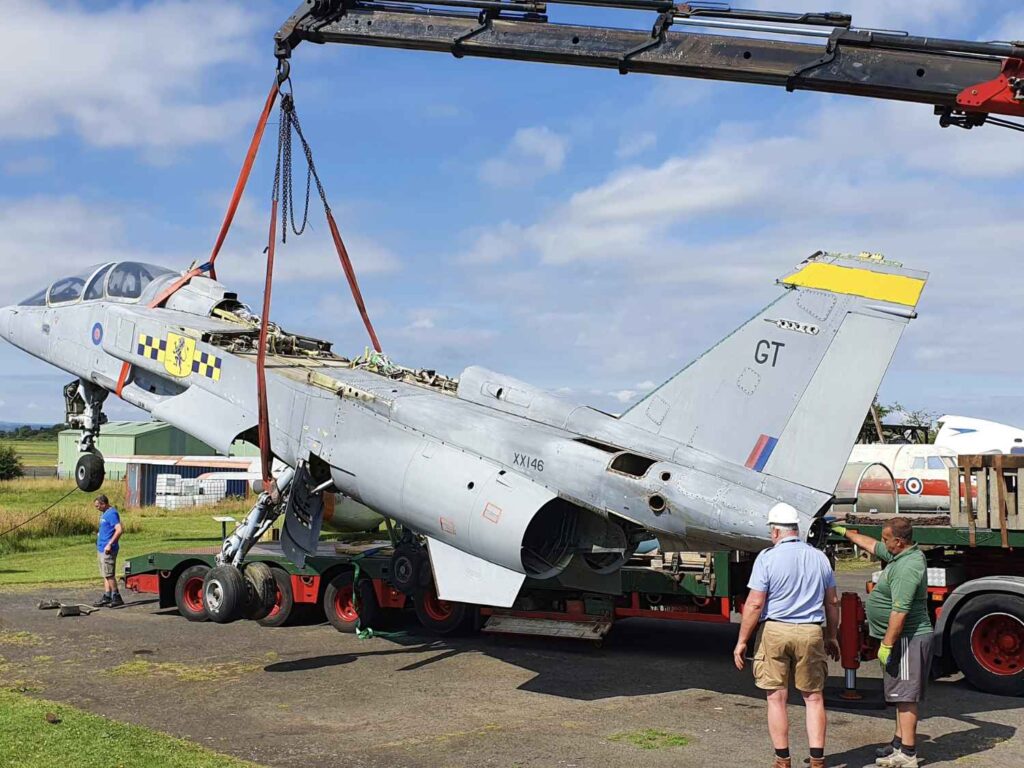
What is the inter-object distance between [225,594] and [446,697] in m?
3.19

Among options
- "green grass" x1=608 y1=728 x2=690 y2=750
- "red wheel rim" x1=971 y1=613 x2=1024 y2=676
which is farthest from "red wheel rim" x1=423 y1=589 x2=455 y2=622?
"red wheel rim" x1=971 y1=613 x2=1024 y2=676

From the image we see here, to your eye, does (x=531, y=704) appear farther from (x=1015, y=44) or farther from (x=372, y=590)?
(x=1015, y=44)

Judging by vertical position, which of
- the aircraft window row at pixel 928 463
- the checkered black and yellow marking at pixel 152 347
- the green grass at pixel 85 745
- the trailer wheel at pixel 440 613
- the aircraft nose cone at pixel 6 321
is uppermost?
the aircraft nose cone at pixel 6 321

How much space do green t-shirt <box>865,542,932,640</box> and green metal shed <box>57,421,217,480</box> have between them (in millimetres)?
55284

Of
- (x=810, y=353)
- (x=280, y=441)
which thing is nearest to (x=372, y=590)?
(x=280, y=441)

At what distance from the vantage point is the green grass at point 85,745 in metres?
7.44

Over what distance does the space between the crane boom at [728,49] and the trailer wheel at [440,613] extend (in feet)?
23.3

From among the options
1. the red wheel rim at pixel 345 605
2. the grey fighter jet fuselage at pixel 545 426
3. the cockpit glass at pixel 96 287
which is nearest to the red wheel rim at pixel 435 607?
the red wheel rim at pixel 345 605

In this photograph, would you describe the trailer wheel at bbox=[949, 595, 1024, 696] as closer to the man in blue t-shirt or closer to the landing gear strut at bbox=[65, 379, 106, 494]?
the landing gear strut at bbox=[65, 379, 106, 494]

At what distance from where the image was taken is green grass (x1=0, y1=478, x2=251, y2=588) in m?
20.7

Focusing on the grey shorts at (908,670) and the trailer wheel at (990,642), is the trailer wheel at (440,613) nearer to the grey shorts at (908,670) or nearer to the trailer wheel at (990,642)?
the trailer wheel at (990,642)

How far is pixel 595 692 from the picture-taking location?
10305mm

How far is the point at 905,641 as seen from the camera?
24.8ft

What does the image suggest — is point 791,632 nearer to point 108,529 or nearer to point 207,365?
point 207,365
